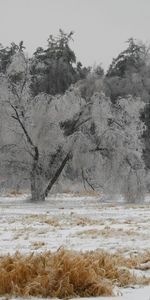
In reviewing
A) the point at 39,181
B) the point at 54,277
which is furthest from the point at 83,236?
the point at 39,181

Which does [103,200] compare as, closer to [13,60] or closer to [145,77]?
[13,60]

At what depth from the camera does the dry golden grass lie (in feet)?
20.5

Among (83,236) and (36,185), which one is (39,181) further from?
(83,236)

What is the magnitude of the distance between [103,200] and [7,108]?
6.83 m

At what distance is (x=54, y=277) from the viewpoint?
6.42m

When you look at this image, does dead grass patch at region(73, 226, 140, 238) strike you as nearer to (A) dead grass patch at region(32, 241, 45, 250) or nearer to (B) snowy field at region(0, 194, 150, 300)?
(B) snowy field at region(0, 194, 150, 300)

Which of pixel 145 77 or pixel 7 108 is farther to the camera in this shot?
pixel 145 77

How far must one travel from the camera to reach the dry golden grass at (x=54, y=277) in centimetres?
625

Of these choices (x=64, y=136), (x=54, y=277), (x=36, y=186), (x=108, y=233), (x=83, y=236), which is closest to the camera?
(x=54, y=277)

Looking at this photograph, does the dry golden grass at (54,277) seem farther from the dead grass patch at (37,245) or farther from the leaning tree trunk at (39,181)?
the leaning tree trunk at (39,181)

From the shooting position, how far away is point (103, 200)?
3381 cm

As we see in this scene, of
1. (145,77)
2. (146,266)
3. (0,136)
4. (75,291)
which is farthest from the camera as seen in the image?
(145,77)

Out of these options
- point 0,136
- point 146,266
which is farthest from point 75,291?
point 0,136

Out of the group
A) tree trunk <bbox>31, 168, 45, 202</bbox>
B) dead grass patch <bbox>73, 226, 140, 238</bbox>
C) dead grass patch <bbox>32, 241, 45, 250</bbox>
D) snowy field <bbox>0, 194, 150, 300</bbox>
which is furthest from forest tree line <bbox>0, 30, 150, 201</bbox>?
dead grass patch <bbox>32, 241, 45, 250</bbox>
